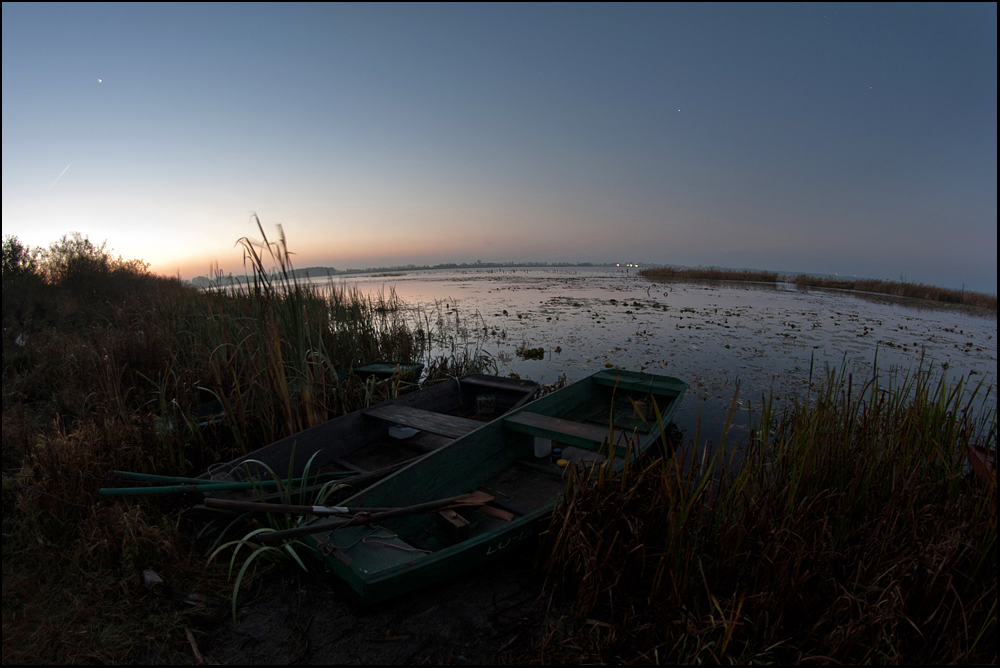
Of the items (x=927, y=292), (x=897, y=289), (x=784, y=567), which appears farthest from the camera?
(x=897, y=289)

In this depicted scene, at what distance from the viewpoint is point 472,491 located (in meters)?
3.82

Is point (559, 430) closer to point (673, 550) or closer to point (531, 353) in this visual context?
point (673, 550)

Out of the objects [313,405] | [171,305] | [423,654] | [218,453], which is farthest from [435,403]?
[171,305]

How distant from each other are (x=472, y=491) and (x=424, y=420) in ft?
3.44


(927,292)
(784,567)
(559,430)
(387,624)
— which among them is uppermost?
(927,292)

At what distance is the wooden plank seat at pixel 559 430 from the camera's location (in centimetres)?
381

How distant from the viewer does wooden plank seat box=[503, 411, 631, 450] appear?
12.5ft

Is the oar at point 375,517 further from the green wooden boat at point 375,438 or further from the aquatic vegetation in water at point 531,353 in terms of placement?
the aquatic vegetation in water at point 531,353

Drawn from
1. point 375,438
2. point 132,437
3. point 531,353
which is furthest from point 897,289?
point 132,437

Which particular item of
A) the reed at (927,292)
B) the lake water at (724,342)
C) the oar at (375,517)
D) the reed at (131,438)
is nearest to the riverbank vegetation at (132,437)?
the reed at (131,438)

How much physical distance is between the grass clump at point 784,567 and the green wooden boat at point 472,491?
1.42ft

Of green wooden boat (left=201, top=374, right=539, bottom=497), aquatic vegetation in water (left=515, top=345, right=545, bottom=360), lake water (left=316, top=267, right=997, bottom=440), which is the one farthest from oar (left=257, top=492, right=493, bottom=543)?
aquatic vegetation in water (left=515, top=345, right=545, bottom=360)

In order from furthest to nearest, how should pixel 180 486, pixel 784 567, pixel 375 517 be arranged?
pixel 180 486, pixel 375 517, pixel 784 567

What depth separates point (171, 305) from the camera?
30.1ft
